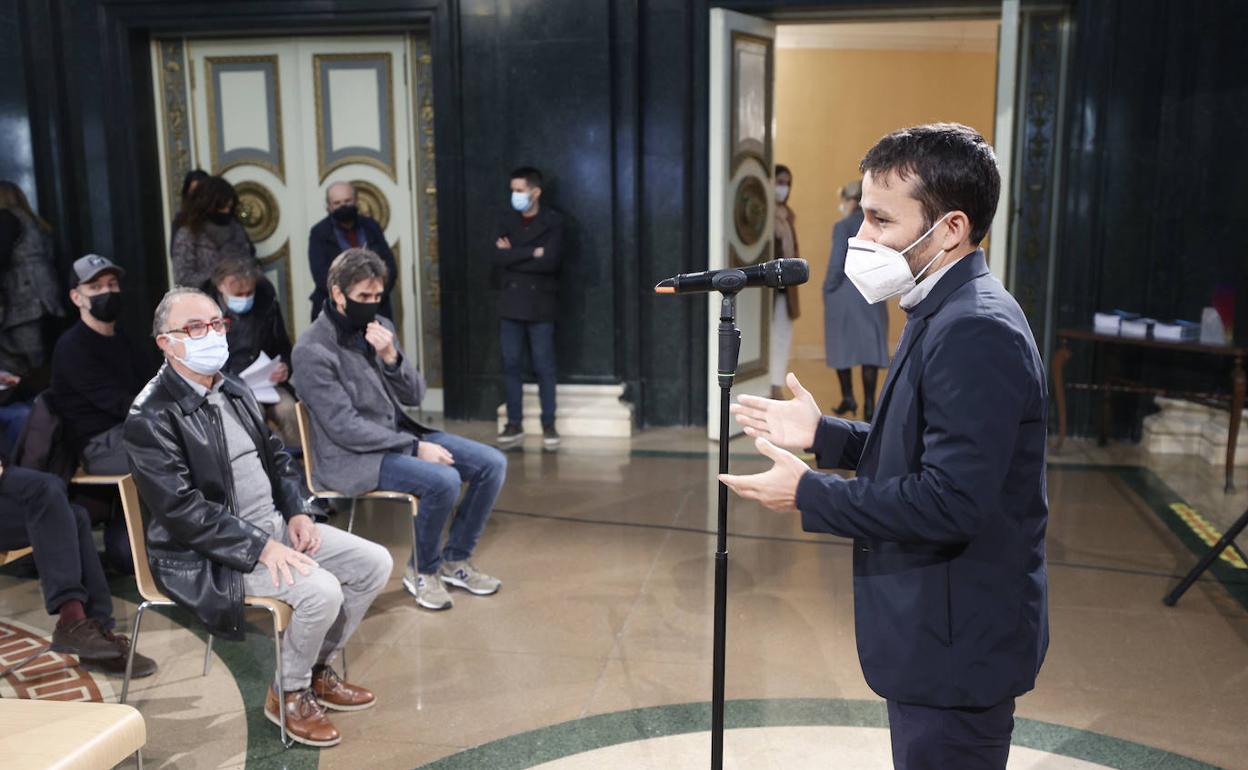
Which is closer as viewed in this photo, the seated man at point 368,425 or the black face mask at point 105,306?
the seated man at point 368,425

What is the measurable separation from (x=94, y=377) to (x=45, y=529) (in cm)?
69

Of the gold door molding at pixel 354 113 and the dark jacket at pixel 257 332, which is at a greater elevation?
the gold door molding at pixel 354 113

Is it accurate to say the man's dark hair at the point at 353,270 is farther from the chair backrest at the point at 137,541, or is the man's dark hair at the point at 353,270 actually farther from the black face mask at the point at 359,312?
the chair backrest at the point at 137,541

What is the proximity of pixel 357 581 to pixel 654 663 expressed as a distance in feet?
3.02

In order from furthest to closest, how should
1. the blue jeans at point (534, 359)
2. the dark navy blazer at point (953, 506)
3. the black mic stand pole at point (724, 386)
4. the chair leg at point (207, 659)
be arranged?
the blue jeans at point (534, 359) → the chair leg at point (207, 659) → the black mic stand pole at point (724, 386) → the dark navy blazer at point (953, 506)

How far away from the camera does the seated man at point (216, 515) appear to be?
2.96m

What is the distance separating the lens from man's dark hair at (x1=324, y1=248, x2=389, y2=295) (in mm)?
3906

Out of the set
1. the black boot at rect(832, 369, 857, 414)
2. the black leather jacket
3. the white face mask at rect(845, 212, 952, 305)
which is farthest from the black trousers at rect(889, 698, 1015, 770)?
the black boot at rect(832, 369, 857, 414)

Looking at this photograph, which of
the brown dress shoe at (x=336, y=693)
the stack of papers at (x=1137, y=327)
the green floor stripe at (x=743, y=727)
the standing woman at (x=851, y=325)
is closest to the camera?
the green floor stripe at (x=743, y=727)

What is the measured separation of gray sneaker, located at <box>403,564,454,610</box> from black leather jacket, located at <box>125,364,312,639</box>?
3.28 ft

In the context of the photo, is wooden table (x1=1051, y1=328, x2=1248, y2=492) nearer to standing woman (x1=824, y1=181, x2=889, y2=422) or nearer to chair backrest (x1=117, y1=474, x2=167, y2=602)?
standing woman (x1=824, y1=181, x2=889, y2=422)

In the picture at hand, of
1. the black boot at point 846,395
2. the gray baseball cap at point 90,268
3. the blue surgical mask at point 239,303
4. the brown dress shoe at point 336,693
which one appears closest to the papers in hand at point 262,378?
the blue surgical mask at point 239,303

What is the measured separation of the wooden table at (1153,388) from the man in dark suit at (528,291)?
2671mm

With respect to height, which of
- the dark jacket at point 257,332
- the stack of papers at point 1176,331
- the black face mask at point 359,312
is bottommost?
the stack of papers at point 1176,331
